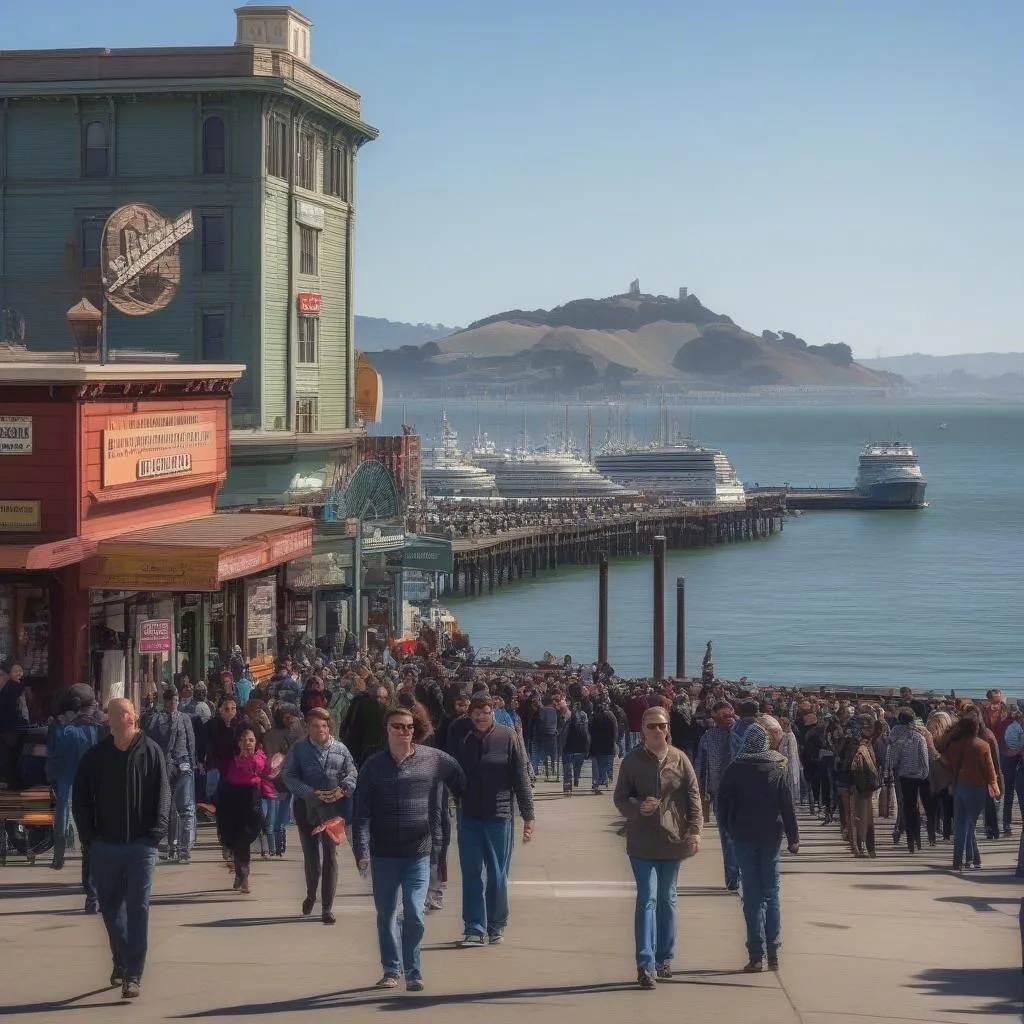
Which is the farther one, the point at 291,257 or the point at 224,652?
the point at 291,257

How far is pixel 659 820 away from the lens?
10719 millimetres

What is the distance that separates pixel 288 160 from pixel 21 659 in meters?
24.5

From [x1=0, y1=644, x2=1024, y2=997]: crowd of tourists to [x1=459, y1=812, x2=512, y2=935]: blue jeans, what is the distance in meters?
0.01

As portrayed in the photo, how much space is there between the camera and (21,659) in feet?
76.1

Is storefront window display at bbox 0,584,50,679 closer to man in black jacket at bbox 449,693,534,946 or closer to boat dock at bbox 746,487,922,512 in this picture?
man in black jacket at bbox 449,693,534,946

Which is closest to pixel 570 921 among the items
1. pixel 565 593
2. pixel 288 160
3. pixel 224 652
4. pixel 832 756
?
pixel 832 756

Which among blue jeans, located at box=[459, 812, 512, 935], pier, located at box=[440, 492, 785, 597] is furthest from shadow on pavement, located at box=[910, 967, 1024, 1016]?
pier, located at box=[440, 492, 785, 597]

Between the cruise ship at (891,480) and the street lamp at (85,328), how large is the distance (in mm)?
158182

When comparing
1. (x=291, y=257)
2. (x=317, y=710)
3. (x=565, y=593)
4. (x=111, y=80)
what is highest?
(x=111, y=80)

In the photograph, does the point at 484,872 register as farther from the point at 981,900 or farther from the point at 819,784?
the point at 819,784

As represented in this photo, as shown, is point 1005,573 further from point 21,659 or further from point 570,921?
point 570,921

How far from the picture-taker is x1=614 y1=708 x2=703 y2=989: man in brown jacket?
10.7 metres

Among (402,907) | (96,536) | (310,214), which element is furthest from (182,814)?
(310,214)

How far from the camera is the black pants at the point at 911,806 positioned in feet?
57.9
